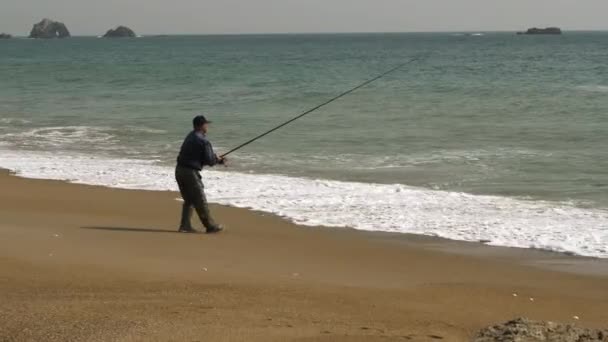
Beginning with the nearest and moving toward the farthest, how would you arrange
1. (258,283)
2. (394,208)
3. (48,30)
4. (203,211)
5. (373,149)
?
(258,283), (203,211), (394,208), (373,149), (48,30)

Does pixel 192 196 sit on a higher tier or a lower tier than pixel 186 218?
higher

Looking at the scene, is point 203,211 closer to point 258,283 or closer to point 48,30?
point 258,283

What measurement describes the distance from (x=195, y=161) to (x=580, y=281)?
3.88 m

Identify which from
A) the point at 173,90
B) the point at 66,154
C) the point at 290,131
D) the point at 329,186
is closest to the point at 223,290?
the point at 329,186

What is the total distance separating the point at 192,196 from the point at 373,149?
7.79 m

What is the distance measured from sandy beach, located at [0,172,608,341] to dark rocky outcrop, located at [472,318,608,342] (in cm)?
26

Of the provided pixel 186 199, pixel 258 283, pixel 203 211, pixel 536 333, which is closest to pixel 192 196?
pixel 186 199

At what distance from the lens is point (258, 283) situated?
6809mm

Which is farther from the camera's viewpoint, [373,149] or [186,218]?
[373,149]

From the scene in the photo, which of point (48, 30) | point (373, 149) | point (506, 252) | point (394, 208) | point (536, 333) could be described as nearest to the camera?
point (536, 333)

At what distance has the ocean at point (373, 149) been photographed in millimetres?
10484

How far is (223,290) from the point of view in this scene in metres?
6.42

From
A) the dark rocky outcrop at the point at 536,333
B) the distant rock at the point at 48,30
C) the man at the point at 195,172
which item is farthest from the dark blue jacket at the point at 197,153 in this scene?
the distant rock at the point at 48,30

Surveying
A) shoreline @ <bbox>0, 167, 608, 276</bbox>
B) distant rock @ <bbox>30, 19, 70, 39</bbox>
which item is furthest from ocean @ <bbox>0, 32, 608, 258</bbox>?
distant rock @ <bbox>30, 19, 70, 39</bbox>
